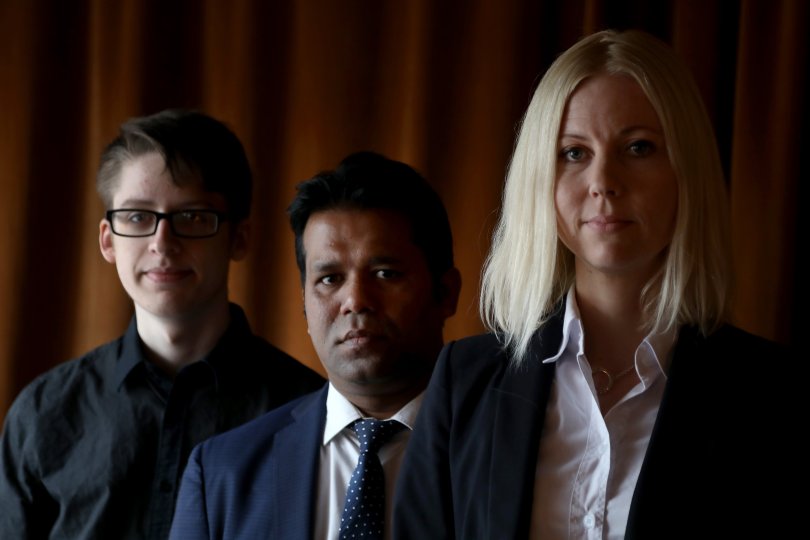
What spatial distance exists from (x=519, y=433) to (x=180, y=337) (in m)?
0.92

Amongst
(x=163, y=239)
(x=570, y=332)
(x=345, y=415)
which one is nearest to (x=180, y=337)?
(x=163, y=239)

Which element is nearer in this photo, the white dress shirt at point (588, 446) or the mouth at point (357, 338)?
the white dress shirt at point (588, 446)

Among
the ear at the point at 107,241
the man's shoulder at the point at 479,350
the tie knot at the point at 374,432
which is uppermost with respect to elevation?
the ear at the point at 107,241

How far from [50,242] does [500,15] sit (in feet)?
3.92

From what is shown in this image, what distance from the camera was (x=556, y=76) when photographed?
4.28ft

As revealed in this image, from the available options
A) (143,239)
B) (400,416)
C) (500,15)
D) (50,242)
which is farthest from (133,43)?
(400,416)

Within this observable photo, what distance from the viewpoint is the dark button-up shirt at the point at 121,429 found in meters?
1.83

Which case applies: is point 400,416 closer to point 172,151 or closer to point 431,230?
point 431,230

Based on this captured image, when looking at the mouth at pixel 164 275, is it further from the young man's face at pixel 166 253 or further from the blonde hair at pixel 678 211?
the blonde hair at pixel 678 211

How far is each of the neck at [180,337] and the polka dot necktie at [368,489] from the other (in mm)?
480

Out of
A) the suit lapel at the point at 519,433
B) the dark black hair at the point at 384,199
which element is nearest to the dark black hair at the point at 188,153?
the dark black hair at the point at 384,199

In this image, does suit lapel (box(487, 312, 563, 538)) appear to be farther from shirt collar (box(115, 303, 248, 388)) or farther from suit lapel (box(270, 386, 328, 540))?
shirt collar (box(115, 303, 248, 388))

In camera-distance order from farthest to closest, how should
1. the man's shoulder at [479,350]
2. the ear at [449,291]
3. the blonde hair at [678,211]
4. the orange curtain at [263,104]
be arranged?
the orange curtain at [263,104] < the ear at [449,291] < the man's shoulder at [479,350] < the blonde hair at [678,211]

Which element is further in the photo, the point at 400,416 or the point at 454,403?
the point at 400,416
